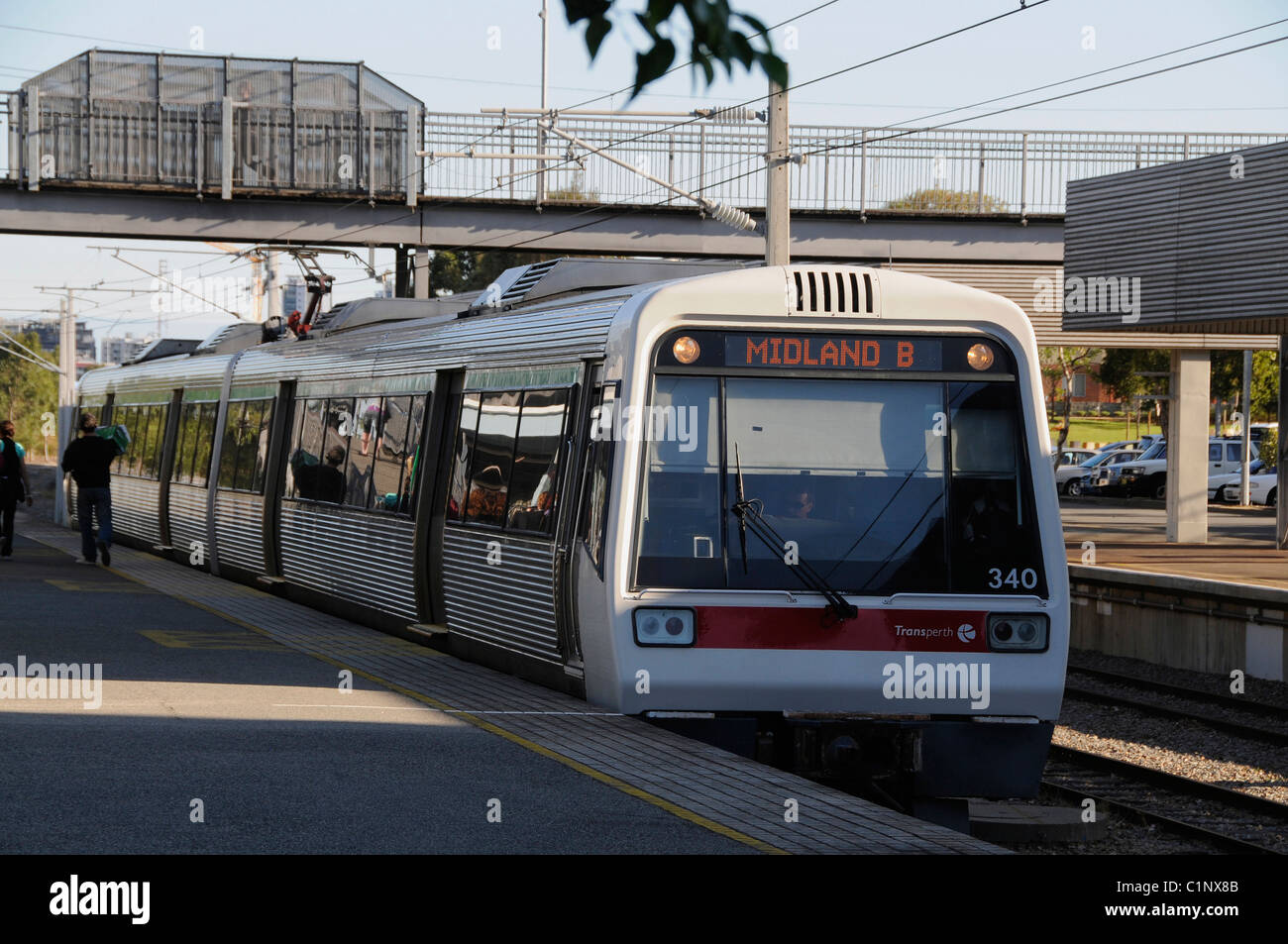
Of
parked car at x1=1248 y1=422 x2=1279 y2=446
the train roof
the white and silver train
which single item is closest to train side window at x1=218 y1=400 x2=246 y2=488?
the train roof

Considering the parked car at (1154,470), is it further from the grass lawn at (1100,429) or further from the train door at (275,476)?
the grass lawn at (1100,429)

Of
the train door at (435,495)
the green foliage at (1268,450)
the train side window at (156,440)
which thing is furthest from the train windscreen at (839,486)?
the green foliage at (1268,450)

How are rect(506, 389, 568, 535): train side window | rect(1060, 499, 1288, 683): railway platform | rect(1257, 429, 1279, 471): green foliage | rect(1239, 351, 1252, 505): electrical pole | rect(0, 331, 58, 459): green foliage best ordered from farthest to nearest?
rect(0, 331, 58, 459): green foliage → rect(1257, 429, 1279, 471): green foliage → rect(1239, 351, 1252, 505): electrical pole → rect(1060, 499, 1288, 683): railway platform → rect(506, 389, 568, 535): train side window

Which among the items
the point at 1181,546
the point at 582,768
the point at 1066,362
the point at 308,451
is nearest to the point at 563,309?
the point at 582,768

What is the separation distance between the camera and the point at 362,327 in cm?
1688

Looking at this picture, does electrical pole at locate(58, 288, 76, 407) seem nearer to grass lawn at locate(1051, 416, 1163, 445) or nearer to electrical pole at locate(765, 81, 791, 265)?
electrical pole at locate(765, 81, 791, 265)

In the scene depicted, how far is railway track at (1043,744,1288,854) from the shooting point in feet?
36.0

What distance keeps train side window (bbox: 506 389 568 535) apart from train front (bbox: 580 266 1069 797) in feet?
4.11

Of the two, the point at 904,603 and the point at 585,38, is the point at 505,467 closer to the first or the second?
the point at 904,603

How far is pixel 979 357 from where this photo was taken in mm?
9477

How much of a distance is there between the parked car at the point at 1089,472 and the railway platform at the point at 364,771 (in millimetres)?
41028

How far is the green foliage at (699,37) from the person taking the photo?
11.6ft
